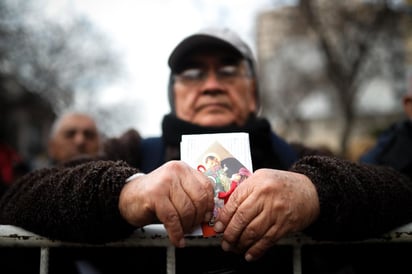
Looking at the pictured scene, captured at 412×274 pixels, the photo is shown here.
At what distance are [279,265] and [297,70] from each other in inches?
949

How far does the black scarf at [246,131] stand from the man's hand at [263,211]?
33.1 inches

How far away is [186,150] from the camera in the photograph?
1362 millimetres

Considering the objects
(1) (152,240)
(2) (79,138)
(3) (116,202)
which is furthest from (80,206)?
(2) (79,138)

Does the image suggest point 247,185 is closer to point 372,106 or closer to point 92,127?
point 92,127

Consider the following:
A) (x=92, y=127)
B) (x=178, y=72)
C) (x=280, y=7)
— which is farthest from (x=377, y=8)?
(x=178, y=72)

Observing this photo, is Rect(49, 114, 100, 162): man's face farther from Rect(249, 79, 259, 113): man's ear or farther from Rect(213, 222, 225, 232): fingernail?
Rect(213, 222, 225, 232): fingernail

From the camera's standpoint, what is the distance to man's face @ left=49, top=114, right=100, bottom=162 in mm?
4699

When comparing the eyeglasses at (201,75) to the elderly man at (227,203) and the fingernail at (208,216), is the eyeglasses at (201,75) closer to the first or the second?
the elderly man at (227,203)

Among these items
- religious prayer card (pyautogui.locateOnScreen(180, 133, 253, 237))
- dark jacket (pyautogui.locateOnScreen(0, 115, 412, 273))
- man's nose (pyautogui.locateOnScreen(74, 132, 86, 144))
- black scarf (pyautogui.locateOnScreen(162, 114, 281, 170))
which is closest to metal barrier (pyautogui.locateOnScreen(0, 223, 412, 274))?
dark jacket (pyautogui.locateOnScreen(0, 115, 412, 273))

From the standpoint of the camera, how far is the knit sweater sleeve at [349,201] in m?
1.25

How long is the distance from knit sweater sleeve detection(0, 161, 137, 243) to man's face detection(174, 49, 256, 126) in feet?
3.29

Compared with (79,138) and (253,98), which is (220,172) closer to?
(253,98)

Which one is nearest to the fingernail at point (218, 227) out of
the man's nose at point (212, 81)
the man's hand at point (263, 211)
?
the man's hand at point (263, 211)

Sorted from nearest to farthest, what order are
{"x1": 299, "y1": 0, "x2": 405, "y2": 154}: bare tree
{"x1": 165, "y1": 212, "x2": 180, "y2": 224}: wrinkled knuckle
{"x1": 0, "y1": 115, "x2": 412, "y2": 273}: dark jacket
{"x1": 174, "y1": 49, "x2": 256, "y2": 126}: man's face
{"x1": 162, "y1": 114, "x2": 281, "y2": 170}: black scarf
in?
{"x1": 165, "y1": 212, "x2": 180, "y2": 224}: wrinkled knuckle < {"x1": 0, "y1": 115, "x2": 412, "y2": 273}: dark jacket < {"x1": 162, "y1": 114, "x2": 281, "y2": 170}: black scarf < {"x1": 174, "y1": 49, "x2": 256, "y2": 126}: man's face < {"x1": 299, "y1": 0, "x2": 405, "y2": 154}: bare tree
